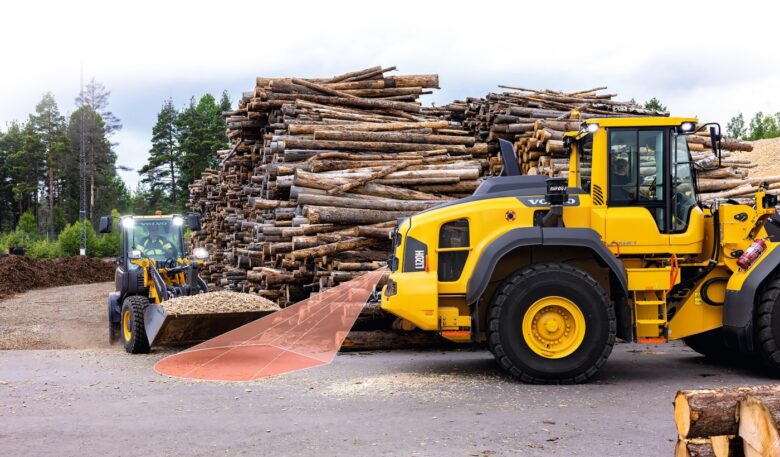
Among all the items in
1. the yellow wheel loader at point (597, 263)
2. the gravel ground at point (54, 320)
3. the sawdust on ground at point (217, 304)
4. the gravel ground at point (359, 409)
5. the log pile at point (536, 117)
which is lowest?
the gravel ground at point (54, 320)

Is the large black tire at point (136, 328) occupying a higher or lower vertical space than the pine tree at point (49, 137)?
lower

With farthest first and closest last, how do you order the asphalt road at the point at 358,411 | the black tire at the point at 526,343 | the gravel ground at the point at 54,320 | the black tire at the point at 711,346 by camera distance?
1. the gravel ground at the point at 54,320
2. the black tire at the point at 711,346
3. the black tire at the point at 526,343
4. the asphalt road at the point at 358,411

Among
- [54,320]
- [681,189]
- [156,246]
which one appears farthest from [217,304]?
[54,320]

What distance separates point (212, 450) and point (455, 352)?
20.0 feet

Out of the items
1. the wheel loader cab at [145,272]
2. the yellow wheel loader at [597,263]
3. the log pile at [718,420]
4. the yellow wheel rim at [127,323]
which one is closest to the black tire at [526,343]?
the yellow wheel loader at [597,263]

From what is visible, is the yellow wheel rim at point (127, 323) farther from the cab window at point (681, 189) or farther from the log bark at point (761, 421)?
the log bark at point (761, 421)

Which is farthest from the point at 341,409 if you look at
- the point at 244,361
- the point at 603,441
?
the point at 244,361

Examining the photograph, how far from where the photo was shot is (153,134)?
2891 inches

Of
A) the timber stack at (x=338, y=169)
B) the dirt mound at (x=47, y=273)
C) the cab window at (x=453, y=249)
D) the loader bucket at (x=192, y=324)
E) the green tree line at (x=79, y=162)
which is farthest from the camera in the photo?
the green tree line at (x=79, y=162)

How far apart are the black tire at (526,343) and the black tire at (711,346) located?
2226 millimetres

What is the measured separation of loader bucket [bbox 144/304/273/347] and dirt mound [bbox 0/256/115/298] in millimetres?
16913

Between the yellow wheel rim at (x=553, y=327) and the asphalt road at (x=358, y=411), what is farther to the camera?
the yellow wheel rim at (x=553, y=327)

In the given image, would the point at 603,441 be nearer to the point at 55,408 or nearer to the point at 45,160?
the point at 55,408

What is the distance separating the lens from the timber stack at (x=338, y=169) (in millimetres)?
12891
